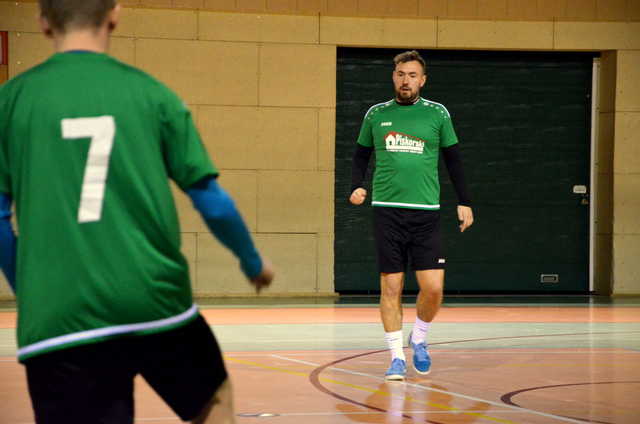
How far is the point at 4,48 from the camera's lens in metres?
12.6

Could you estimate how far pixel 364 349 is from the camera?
8.52 m

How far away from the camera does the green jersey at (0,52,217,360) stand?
2.56 meters

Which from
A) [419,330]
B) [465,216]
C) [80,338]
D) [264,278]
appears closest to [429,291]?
[419,330]

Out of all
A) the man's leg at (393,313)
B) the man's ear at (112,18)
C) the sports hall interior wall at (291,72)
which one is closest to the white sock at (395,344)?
the man's leg at (393,313)

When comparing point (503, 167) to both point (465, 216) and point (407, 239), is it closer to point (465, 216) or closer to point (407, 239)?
point (465, 216)

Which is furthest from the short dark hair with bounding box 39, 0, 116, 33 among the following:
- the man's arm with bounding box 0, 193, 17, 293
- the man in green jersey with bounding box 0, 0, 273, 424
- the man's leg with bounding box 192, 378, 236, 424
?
the man's leg with bounding box 192, 378, 236, 424

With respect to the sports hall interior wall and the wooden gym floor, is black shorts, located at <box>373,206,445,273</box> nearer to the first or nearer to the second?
the wooden gym floor

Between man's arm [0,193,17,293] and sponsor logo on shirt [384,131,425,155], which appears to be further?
sponsor logo on shirt [384,131,425,155]

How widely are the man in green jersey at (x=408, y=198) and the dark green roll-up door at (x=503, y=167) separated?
650 cm

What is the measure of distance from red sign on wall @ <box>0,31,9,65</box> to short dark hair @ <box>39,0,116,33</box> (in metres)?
10.4

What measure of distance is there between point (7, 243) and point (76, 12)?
61 centimetres

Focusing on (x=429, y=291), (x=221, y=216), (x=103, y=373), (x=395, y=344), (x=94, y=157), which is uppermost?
(x=94, y=157)

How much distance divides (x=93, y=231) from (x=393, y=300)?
4.57 metres

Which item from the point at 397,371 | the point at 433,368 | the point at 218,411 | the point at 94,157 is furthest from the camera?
the point at 433,368
